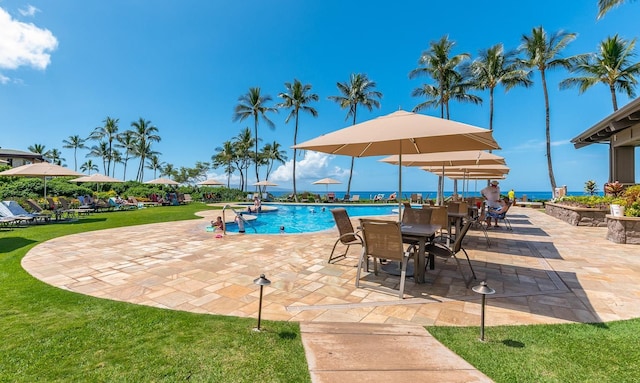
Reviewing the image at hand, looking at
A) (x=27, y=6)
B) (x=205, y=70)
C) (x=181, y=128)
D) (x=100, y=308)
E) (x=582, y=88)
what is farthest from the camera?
(x=181, y=128)

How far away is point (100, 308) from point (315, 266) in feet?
9.57

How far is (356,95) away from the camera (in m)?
24.5

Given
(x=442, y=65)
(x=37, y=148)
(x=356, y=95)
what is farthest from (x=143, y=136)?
(x=442, y=65)

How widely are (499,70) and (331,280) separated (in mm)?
22180

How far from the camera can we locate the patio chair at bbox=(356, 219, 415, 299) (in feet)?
11.2

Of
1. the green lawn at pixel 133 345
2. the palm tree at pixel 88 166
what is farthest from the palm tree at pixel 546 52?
the palm tree at pixel 88 166

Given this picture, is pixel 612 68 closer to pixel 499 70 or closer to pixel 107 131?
pixel 499 70

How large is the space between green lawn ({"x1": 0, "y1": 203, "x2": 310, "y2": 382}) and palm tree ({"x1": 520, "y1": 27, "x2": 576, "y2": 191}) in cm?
2106

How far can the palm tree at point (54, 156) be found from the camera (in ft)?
178

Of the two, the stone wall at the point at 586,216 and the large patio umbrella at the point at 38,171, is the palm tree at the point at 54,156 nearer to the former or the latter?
the large patio umbrella at the point at 38,171

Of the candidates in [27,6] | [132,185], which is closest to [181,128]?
[132,185]

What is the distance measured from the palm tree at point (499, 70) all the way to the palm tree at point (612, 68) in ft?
10.1

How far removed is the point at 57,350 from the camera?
2.16 meters

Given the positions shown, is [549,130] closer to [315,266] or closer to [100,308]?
[315,266]
